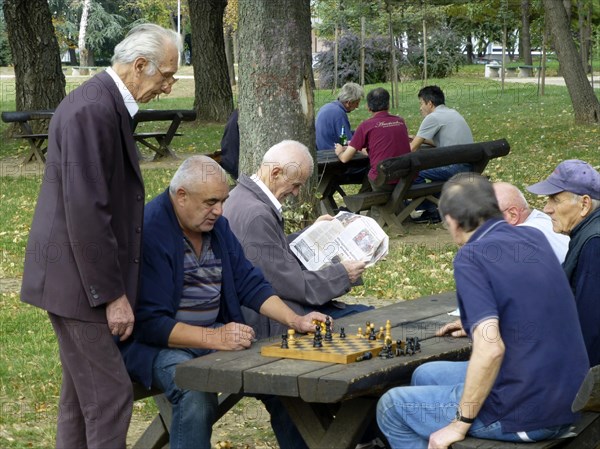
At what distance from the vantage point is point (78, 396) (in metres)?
4.20

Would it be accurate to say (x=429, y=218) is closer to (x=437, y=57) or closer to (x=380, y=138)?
(x=380, y=138)

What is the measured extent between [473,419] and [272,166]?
6.68ft

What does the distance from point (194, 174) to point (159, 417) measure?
104 cm

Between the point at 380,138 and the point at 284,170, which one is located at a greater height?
the point at 284,170

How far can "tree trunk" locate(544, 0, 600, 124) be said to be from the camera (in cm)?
1988

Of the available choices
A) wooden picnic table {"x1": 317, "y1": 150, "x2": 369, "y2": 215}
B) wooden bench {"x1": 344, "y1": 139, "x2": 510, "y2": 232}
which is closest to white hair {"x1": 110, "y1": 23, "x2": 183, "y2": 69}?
wooden bench {"x1": 344, "y1": 139, "x2": 510, "y2": 232}

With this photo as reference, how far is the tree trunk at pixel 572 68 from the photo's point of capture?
65.2 ft

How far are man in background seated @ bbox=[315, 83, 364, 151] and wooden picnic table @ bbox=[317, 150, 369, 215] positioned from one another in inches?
11.8

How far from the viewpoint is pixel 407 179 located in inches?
437

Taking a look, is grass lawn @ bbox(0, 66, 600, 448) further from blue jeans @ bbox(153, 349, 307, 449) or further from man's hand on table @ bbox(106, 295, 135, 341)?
man's hand on table @ bbox(106, 295, 135, 341)

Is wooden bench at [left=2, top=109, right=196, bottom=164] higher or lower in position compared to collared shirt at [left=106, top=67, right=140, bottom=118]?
lower

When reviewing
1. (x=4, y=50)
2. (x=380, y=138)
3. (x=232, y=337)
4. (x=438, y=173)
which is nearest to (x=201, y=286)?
(x=232, y=337)

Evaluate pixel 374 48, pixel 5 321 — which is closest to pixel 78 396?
pixel 5 321

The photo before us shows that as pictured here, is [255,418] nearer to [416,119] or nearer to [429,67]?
[416,119]
